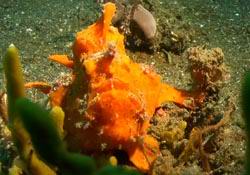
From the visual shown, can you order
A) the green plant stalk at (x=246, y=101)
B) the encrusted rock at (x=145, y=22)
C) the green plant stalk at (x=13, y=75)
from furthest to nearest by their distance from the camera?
1. the encrusted rock at (x=145, y=22)
2. the green plant stalk at (x=13, y=75)
3. the green plant stalk at (x=246, y=101)

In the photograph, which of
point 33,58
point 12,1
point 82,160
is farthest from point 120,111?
point 12,1

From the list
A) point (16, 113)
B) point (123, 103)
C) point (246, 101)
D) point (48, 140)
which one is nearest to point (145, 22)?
point (123, 103)

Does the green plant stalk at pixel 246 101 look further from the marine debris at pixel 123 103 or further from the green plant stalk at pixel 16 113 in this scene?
the green plant stalk at pixel 16 113

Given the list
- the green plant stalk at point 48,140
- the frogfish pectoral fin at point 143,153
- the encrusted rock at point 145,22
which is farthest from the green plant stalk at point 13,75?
the encrusted rock at point 145,22

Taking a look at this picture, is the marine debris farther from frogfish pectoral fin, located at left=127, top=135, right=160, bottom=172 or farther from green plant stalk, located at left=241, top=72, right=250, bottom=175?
green plant stalk, located at left=241, top=72, right=250, bottom=175

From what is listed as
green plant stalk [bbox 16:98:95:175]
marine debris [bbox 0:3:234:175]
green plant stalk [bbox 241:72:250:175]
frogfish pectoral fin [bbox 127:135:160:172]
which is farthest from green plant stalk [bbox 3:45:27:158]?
green plant stalk [bbox 241:72:250:175]

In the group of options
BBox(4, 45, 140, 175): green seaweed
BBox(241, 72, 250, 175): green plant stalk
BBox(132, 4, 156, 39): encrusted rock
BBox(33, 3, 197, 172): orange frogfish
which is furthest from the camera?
BBox(132, 4, 156, 39): encrusted rock

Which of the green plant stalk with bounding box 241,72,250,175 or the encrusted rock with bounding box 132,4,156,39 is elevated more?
the green plant stalk with bounding box 241,72,250,175
